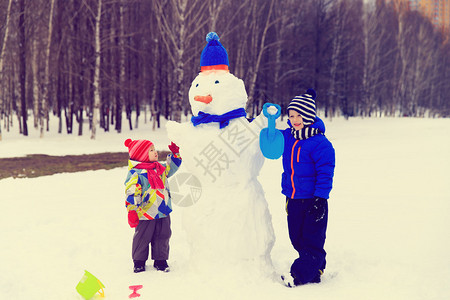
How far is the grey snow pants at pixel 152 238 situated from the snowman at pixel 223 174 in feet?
1.17

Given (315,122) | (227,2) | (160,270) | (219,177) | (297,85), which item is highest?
(227,2)

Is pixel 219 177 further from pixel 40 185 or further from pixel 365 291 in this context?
pixel 40 185

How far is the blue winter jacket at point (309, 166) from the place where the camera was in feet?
9.28

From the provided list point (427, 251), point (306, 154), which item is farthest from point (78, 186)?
point (427, 251)

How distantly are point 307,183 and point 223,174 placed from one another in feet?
2.23

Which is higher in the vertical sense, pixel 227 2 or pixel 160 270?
pixel 227 2

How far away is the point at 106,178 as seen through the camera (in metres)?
7.16

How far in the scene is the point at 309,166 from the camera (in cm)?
289

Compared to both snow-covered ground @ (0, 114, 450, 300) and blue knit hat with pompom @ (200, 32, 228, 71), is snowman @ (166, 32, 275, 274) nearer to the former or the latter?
blue knit hat with pompom @ (200, 32, 228, 71)

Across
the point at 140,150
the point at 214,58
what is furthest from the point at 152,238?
the point at 214,58

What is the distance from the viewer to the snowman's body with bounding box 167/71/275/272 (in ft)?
9.45

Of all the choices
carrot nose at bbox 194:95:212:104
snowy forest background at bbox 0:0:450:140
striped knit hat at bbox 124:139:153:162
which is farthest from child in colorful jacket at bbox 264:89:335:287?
snowy forest background at bbox 0:0:450:140

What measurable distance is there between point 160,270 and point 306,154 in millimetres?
1666

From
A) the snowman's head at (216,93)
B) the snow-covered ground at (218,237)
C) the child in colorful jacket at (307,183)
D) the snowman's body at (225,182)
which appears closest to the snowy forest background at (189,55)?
the snow-covered ground at (218,237)
